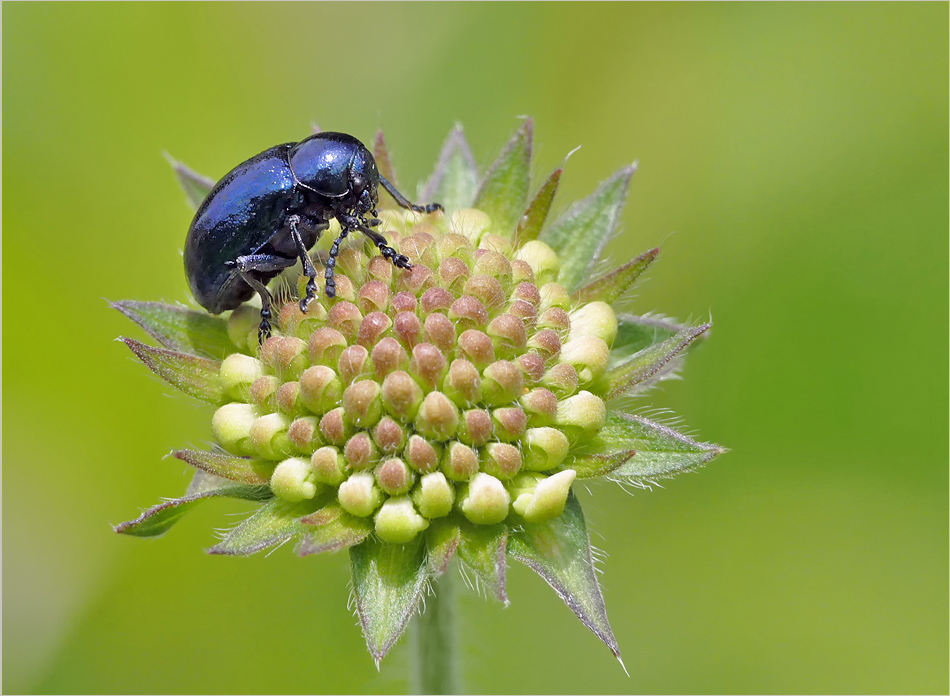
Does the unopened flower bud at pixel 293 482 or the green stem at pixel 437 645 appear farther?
the green stem at pixel 437 645

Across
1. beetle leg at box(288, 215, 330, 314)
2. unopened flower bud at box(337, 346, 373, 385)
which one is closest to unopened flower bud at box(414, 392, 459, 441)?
unopened flower bud at box(337, 346, 373, 385)

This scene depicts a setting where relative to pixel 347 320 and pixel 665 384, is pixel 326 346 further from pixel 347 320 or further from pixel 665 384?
pixel 665 384

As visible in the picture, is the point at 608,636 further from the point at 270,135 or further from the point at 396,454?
the point at 270,135

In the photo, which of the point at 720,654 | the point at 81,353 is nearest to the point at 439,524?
Answer: the point at 720,654

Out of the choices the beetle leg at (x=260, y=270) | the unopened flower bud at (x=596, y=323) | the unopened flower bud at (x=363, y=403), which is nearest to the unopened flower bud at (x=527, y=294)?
the unopened flower bud at (x=596, y=323)

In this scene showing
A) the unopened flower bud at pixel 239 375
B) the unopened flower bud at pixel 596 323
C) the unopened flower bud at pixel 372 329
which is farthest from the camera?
the unopened flower bud at pixel 596 323

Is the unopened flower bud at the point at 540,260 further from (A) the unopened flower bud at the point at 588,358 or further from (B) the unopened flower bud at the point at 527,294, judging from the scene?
(A) the unopened flower bud at the point at 588,358
